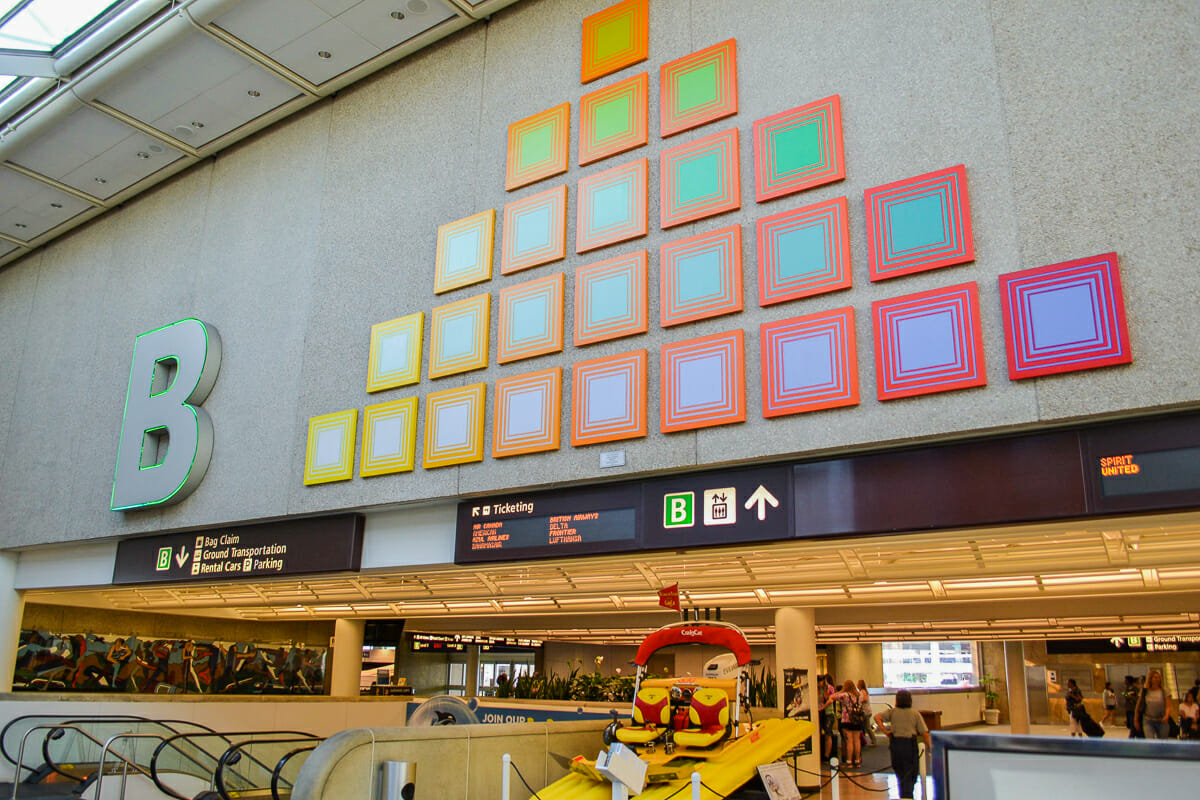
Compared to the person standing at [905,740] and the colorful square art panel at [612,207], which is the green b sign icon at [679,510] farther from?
the person standing at [905,740]

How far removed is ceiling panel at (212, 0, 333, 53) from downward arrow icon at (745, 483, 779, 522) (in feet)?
26.1

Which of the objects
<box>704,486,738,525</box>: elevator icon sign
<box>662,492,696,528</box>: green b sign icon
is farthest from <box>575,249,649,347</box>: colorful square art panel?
<box>704,486,738,525</box>: elevator icon sign

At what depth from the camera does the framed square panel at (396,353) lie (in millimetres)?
10297

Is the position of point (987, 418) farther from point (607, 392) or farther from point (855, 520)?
point (607, 392)

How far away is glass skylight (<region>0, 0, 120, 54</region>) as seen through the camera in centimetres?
1112

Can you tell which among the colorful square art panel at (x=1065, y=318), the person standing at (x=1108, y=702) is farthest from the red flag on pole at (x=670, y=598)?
the person standing at (x=1108, y=702)

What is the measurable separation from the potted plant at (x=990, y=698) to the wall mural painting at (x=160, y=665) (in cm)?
2017

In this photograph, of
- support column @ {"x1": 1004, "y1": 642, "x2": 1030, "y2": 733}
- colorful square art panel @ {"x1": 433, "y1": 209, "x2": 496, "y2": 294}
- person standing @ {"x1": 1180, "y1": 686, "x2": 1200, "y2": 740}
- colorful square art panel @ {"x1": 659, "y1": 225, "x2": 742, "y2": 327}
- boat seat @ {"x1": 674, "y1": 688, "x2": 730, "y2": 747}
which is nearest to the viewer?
colorful square art panel @ {"x1": 659, "y1": 225, "x2": 742, "y2": 327}

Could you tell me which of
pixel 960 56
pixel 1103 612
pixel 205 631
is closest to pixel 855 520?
pixel 960 56

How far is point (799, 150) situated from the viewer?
317 inches

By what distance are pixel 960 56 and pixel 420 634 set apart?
68.4ft

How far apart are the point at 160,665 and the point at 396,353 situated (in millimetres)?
14187

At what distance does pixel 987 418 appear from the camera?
647cm

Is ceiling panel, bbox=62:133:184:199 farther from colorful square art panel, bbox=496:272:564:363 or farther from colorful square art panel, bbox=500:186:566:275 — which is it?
colorful square art panel, bbox=496:272:564:363
